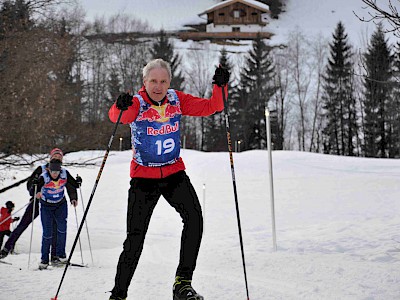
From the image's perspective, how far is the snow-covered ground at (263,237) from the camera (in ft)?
14.4

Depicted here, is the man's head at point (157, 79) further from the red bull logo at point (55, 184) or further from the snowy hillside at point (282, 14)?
the snowy hillside at point (282, 14)

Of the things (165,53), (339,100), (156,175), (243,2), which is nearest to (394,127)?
(339,100)

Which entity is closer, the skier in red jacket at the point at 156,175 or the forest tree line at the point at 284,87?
the skier in red jacket at the point at 156,175

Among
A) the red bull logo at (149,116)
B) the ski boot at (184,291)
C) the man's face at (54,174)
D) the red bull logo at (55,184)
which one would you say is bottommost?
the ski boot at (184,291)

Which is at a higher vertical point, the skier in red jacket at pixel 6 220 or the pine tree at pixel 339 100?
the pine tree at pixel 339 100

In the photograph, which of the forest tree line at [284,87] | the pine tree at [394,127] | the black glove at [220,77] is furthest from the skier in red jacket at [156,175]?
the pine tree at [394,127]

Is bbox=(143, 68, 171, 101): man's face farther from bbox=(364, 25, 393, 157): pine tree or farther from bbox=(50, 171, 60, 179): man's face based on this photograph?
bbox=(364, 25, 393, 157): pine tree

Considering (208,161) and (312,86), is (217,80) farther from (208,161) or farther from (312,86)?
(312,86)

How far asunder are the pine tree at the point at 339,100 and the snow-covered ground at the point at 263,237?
47.9ft

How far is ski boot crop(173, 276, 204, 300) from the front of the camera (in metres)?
3.23

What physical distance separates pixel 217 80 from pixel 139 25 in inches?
1560

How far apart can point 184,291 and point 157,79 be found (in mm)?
1596

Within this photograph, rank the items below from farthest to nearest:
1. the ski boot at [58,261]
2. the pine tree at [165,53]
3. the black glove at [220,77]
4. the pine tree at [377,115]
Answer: the pine tree at [165,53] < the pine tree at [377,115] < the ski boot at [58,261] < the black glove at [220,77]

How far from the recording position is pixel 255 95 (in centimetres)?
3866
